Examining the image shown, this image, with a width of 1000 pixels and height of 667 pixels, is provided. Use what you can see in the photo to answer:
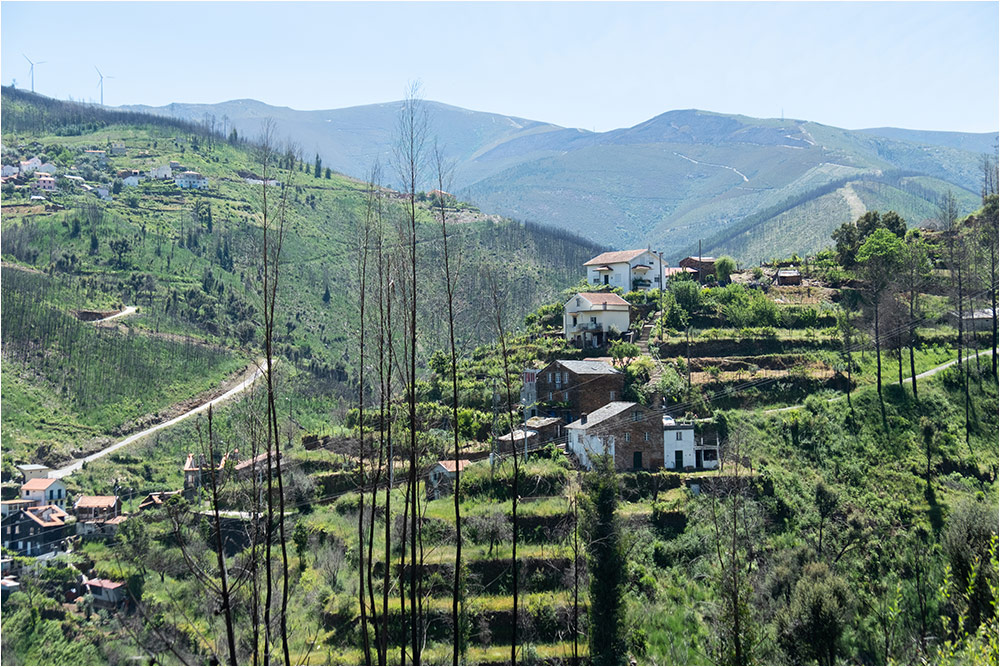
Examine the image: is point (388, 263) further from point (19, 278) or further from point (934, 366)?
point (19, 278)

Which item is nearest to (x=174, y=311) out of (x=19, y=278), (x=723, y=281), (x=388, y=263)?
(x=19, y=278)

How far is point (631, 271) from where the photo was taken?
163 ft

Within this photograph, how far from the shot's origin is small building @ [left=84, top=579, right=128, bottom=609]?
31.9m

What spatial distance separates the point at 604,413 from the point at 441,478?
21.1 feet

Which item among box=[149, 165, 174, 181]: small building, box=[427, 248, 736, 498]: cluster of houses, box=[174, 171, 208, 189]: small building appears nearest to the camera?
box=[427, 248, 736, 498]: cluster of houses

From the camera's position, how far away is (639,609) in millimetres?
24375

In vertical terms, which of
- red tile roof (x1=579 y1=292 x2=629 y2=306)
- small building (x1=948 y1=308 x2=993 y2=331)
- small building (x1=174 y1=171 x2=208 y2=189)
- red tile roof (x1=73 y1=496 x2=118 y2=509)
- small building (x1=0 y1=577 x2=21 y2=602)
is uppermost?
small building (x1=174 y1=171 x2=208 y2=189)

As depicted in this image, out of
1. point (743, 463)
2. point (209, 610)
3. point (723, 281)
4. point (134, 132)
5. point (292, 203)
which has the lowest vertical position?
point (209, 610)

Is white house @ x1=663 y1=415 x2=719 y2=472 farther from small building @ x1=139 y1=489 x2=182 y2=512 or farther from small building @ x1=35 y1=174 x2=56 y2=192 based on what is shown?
small building @ x1=35 y1=174 x2=56 y2=192

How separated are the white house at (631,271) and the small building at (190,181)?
70952 millimetres

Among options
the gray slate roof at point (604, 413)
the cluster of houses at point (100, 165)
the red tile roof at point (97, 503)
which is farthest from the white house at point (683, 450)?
the cluster of houses at point (100, 165)

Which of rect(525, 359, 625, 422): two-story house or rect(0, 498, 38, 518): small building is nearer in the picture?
rect(525, 359, 625, 422): two-story house

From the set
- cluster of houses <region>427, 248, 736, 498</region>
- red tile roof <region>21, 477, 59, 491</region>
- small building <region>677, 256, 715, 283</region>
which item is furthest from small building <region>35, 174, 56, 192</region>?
small building <region>677, 256, 715, 283</region>

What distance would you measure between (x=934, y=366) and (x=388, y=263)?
Result: 33538 millimetres
